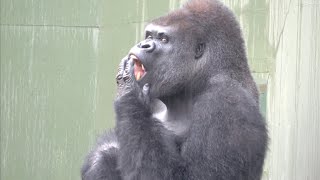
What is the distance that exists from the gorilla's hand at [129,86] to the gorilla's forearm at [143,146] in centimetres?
5

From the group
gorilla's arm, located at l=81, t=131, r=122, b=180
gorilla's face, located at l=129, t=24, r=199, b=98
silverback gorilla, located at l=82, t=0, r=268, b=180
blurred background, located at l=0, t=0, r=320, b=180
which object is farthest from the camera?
blurred background, located at l=0, t=0, r=320, b=180

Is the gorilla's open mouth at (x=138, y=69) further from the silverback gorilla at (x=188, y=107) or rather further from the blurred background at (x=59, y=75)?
the blurred background at (x=59, y=75)

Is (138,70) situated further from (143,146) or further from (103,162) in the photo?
(103,162)

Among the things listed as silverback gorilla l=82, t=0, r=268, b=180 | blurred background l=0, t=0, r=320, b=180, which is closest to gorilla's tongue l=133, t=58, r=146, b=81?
silverback gorilla l=82, t=0, r=268, b=180

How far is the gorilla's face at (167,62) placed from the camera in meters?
4.55

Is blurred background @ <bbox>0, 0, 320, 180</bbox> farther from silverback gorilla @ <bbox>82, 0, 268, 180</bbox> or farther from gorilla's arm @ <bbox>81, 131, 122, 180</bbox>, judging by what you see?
gorilla's arm @ <bbox>81, 131, 122, 180</bbox>

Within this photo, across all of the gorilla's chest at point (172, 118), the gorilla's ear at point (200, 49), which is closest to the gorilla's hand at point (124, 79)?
the gorilla's chest at point (172, 118)

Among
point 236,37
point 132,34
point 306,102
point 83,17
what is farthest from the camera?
point 83,17

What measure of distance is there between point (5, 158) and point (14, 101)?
0.73m

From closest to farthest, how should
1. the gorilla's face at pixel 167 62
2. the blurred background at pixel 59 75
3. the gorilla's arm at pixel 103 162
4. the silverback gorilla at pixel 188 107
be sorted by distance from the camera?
the silverback gorilla at pixel 188 107 < the gorilla's face at pixel 167 62 < the gorilla's arm at pixel 103 162 < the blurred background at pixel 59 75

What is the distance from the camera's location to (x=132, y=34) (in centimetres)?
745

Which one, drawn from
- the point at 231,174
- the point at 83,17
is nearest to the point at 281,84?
the point at 231,174

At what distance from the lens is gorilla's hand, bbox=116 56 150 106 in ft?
15.0

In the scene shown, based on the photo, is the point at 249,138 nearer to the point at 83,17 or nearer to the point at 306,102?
the point at 306,102
